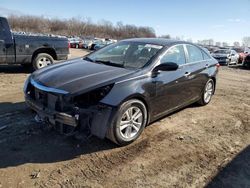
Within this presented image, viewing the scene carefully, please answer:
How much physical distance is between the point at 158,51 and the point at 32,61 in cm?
615

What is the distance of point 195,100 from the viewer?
20.4 feet

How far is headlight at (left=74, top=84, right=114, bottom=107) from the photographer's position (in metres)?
3.86

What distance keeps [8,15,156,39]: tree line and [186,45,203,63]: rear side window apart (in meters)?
85.7

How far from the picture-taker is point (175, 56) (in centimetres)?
532

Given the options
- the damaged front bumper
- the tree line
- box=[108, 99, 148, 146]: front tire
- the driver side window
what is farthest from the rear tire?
the tree line

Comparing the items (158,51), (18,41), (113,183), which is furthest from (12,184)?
(18,41)

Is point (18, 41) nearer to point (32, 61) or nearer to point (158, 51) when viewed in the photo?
point (32, 61)

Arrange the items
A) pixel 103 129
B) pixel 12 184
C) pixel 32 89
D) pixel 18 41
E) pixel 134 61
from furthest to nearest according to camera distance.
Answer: pixel 18 41, pixel 134 61, pixel 32 89, pixel 103 129, pixel 12 184

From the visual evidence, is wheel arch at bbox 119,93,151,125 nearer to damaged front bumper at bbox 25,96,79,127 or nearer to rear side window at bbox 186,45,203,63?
damaged front bumper at bbox 25,96,79,127

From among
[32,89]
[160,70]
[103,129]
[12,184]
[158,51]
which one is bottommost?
[12,184]

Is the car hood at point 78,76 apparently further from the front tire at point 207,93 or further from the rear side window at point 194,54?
the front tire at point 207,93

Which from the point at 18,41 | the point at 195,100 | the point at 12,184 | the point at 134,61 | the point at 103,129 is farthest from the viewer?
the point at 18,41

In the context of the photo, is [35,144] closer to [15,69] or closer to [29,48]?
[29,48]

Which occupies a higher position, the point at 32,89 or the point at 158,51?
the point at 158,51
